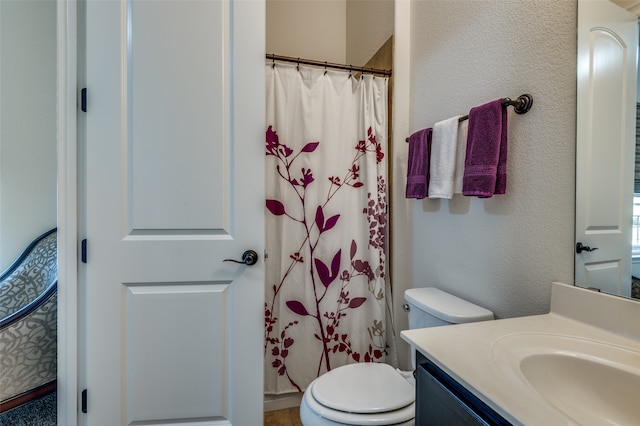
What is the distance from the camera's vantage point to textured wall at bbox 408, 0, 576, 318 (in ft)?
3.03

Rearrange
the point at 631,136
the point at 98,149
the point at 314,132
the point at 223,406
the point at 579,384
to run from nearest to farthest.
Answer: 1. the point at 579,384
2. the point at 631,136
3. the point at 98,149
4. the point at 223,406
5. the point at 314,132

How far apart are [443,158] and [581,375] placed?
2.86ft

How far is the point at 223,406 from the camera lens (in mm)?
1315

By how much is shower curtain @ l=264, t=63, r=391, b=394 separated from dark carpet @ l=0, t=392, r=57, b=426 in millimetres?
1043

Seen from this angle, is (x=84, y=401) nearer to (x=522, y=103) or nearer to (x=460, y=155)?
(x=460, y=155)

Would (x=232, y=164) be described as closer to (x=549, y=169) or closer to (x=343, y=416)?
(x=343, y=416)

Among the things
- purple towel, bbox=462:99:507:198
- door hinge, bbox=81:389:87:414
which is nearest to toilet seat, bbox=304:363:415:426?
purple towel, bbox=462:99:507:198

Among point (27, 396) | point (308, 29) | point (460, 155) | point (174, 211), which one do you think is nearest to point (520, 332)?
point (460, 155)

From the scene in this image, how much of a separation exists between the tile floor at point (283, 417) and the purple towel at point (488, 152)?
1468 mm

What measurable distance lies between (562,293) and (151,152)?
1.53 m

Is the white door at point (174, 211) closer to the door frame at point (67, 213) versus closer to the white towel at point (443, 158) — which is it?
the door frame at point (67, 213)

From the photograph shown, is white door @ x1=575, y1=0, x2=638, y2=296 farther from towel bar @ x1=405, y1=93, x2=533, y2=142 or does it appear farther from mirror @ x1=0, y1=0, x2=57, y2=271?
mirror @ x1=0, y1=0, x2=57, y2=271

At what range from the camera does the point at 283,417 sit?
1.66 metres

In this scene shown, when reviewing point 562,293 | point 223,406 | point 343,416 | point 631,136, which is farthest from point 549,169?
point 223,406
